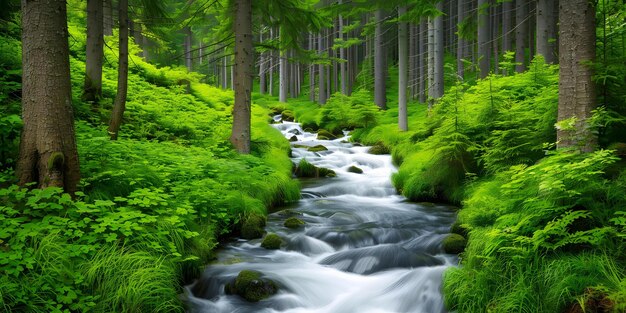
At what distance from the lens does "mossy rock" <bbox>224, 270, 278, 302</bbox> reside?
5750 mm

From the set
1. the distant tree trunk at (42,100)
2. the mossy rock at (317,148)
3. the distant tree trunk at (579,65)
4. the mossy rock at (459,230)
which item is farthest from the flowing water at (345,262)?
the mossy rock at (317,148)

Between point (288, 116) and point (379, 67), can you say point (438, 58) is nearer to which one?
point (379, 67)

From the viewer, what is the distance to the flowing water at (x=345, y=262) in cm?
580

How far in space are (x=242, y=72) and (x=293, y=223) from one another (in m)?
4.65

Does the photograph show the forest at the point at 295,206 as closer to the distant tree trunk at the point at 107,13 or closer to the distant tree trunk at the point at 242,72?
the distant tree trunk at the point at 242,72

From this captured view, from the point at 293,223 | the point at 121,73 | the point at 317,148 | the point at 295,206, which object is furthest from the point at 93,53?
the point at 317,148

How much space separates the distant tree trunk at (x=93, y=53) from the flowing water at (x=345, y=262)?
5.70 meters

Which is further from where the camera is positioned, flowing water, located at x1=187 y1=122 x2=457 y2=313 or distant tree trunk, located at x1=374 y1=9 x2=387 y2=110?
distant tree trunk, located at x1=374 y1=9 x2=387 y2=110

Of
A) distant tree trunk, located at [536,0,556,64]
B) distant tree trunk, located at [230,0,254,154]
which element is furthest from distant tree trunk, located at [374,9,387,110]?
distant tree trunk, located at [230,0,254,154]

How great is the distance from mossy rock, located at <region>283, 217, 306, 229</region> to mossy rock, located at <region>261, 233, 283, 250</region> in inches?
36.6

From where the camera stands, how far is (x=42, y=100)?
539 centimetres

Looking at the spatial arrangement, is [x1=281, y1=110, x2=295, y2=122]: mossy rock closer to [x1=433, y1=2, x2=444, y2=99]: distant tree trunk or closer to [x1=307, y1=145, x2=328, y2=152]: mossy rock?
[x1=307, y1=145, x2=328, y2=152]: mossy rock

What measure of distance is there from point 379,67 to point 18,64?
16.2 metres

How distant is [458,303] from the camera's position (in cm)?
520
